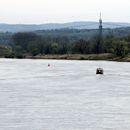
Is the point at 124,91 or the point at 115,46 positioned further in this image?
the point at 115,46

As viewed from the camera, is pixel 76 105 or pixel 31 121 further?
pixel 76 105

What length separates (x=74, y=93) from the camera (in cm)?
5528

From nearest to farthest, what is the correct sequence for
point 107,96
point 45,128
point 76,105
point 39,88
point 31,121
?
1. point 45,128
2. point 31,121
3. point 76,105
4. point 107,96
5. point 39,88

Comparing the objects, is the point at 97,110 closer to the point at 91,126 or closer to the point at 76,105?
the point at 76,105

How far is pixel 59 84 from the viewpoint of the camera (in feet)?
222

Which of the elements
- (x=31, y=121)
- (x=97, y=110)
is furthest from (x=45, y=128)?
(x=97, y=110)

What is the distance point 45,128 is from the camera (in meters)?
34.9

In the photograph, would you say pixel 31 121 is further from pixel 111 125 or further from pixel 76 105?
pixel 76 105

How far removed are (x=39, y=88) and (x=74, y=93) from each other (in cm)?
773

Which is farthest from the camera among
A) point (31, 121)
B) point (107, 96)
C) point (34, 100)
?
point (107, 96)

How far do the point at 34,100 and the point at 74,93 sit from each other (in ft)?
24.2

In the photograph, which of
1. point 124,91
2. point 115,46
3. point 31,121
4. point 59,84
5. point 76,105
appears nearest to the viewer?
point 31,121

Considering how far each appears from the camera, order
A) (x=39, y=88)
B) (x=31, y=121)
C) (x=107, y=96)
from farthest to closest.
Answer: (x=39, y=88), (x=107, y=96), (x=31, y=121)

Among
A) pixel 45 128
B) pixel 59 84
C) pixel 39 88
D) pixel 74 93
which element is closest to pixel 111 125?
pixel 45 128
